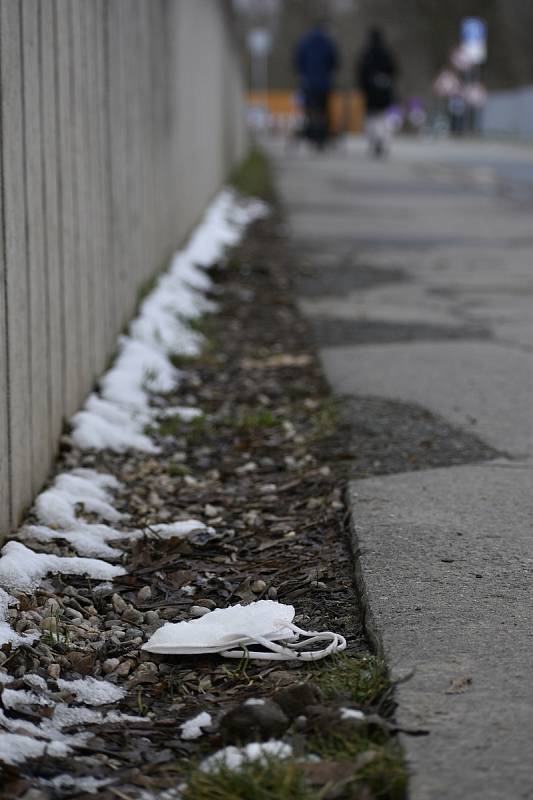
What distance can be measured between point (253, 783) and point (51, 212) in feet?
6.05

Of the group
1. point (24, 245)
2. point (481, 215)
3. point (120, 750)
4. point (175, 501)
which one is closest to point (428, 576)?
point (120, 750)

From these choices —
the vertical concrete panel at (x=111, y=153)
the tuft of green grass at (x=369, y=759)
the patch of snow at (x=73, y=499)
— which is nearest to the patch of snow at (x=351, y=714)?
the tuft of green grass at (x=369, y=759)

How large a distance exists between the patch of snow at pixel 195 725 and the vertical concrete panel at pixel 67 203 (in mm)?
1565

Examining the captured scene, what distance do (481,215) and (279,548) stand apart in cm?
802

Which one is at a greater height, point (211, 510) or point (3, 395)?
point (3, 395)

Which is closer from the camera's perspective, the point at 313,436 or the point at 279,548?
the point at 279,548

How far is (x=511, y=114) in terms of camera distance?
1500 inches

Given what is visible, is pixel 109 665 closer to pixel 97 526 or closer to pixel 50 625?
pixel 50 625

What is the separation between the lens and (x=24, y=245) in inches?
108

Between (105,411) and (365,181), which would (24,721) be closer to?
(105,411)

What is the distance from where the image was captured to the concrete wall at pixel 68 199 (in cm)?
264

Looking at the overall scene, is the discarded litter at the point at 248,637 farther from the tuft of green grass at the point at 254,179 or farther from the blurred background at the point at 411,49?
the blurred background at the point at 411,49

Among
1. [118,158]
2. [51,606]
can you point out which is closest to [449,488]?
[51,606]

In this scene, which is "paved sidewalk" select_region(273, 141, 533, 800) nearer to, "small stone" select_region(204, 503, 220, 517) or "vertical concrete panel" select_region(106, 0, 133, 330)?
"small stone" select_region(204, 503, 220, 517)
